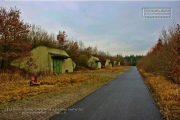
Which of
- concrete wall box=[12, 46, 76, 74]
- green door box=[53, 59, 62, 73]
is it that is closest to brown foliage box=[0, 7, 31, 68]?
concrete wall box=[12, 46, 76, 74]

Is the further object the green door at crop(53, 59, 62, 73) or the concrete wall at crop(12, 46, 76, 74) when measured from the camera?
the green door at crop(53, 59, 62, 73)

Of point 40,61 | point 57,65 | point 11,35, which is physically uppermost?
point 11,35

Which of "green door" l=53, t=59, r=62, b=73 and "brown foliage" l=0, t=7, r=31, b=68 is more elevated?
"brown foliage" l=0, t=7, r=31, b=68

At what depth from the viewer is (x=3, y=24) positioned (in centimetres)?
2280

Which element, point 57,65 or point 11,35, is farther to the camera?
point 57,65

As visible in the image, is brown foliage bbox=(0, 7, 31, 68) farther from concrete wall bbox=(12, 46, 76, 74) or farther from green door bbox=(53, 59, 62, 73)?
green door bbox=(53, 59, 62, 73)

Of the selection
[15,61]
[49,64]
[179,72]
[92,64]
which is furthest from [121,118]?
[92,64]

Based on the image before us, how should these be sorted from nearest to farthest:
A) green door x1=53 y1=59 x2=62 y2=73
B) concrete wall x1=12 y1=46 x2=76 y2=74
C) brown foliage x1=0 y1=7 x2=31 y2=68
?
brown foliage x1=0 y1=7 x2=31 y2=68, concrete wall x1=12 y1=46 x2=76 y2=74, green door x1=53 y1=59 x2=62 y2=73

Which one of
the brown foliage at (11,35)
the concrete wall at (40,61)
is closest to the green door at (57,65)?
the concrete wall at (40,61)

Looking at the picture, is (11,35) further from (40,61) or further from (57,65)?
(57,65)

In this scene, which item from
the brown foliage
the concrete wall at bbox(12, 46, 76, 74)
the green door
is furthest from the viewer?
the green door

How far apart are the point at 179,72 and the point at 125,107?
2.76 metres

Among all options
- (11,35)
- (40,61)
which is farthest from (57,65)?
(11,35)

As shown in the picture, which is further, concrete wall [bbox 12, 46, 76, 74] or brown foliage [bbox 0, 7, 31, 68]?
concrete wall [bbox 12, 46, 76, 74]
